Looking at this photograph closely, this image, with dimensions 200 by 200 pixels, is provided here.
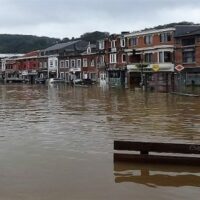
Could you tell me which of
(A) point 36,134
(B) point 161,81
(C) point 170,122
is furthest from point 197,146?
(B) point 161,81

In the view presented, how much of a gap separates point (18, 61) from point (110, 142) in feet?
434

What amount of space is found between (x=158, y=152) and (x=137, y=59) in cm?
7422

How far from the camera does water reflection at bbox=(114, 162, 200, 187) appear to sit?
11.4 m

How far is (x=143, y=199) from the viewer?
10055mm

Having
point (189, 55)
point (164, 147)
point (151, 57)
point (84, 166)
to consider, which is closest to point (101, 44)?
point (151, 57)

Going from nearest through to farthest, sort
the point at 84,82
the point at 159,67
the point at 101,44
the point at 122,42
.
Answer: the point at 159,67 → the point at 122,42 → the point at 84,82 → the point at 101,44

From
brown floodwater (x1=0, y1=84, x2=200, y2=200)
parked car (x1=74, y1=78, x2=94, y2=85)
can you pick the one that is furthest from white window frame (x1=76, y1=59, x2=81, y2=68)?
brown floodwater (x1=0, y1=84, x2=200, y2=200)

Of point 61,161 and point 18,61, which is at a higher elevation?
point 18,61

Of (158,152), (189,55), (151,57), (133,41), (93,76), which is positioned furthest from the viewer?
(93,76)

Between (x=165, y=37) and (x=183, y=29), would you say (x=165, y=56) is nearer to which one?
(x=165, y=37)

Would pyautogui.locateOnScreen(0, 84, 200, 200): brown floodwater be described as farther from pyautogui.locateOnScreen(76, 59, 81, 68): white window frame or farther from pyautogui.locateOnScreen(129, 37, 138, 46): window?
pyautogui.locateOnScreen(76, 59, 81, 68): white window frame

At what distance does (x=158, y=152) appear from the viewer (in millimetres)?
13039

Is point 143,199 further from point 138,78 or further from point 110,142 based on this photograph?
point 138,78

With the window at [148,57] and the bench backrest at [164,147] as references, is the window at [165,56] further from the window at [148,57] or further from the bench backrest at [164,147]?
the bench backrest at [164,147]
